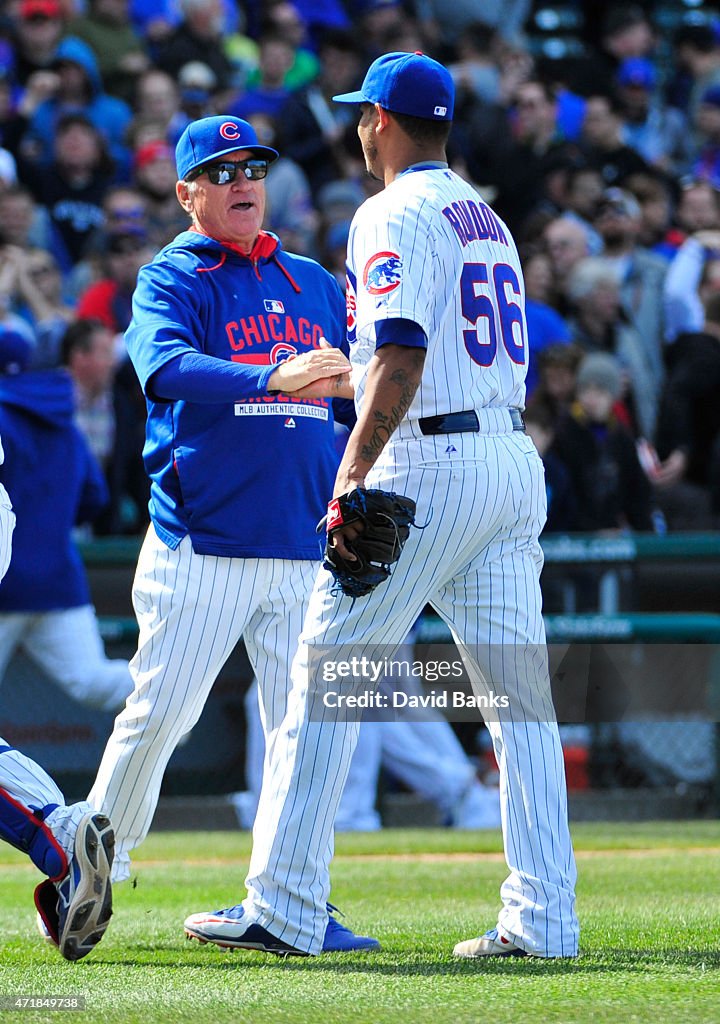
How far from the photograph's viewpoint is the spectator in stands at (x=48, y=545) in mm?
8469

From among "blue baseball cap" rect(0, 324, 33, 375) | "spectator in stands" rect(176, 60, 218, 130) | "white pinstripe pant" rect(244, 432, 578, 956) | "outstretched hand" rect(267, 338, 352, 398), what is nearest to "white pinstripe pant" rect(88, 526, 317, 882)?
"white pinstripe pant" rect(244, 432, 578, 956)

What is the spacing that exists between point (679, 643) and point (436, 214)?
5454 millimetres

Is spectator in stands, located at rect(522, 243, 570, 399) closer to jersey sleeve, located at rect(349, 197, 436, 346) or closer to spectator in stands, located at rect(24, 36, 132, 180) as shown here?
spectator in stands, located at rect(24, 36, 132, 180)

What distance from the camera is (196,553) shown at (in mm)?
4969

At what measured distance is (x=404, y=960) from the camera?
4430 mm

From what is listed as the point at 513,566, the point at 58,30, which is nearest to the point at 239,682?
the point at 513,566

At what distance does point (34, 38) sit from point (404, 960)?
A: 35.6 ft

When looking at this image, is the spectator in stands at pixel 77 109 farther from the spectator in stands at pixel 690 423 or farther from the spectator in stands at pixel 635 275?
the spectator in stands at pixel 690 423

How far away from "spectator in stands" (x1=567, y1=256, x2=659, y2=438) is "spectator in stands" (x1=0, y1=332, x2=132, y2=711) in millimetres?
4443

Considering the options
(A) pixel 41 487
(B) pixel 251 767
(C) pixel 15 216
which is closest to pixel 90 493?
(A) pixel 41 487

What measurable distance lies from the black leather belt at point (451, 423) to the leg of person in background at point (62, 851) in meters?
1.31

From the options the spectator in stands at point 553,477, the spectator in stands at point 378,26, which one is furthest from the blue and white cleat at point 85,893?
the spectator in stands at point 378,26

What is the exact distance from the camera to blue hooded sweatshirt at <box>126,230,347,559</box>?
497 cm

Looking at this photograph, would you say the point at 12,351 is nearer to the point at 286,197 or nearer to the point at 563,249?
the point at 286,197
